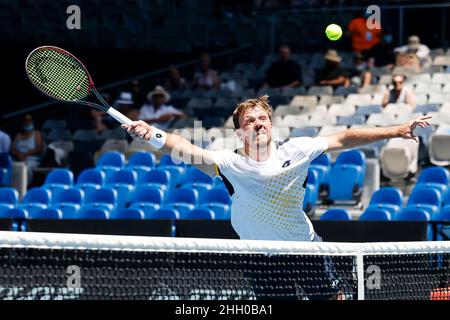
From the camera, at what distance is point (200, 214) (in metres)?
13.5

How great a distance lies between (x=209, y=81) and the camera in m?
20.3

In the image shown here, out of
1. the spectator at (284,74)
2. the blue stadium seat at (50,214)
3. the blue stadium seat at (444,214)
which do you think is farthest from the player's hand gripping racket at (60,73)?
the spectator at (284,74)

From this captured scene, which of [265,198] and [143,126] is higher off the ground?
[143,126]

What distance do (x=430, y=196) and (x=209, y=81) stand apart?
304 inches

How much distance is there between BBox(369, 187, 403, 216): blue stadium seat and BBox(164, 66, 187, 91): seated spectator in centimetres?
767

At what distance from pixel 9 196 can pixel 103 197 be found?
146cm

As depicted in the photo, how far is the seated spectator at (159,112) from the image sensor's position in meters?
18.4

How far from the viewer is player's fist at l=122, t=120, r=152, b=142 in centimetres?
652

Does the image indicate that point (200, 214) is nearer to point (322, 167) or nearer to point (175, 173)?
point (322, 167)

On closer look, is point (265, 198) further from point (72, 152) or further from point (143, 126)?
point (72, 152)

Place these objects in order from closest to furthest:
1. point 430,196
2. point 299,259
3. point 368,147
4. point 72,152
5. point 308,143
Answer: point 299,259 → point 308,143 → point 430,196 → point 368,147 → point 72,152

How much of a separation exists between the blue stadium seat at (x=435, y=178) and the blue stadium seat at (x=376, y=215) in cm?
126
